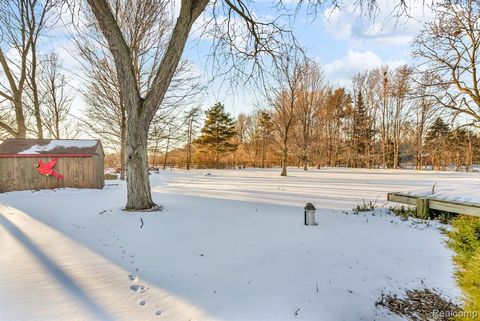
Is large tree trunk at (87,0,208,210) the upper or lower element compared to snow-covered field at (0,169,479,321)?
upper

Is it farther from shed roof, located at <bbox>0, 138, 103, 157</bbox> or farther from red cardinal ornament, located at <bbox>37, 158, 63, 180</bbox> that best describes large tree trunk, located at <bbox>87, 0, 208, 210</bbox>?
red cardinal ornament, located at <bbox>37, 158, 63, 180</bbox>

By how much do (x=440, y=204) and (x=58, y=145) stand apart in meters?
15.0

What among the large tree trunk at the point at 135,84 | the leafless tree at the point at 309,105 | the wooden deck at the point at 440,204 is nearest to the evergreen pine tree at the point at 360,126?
the leafless tree at the point at 309,105

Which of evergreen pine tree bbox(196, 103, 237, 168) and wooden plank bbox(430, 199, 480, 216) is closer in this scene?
wooden plank bbox(430, 199, 480, 216)

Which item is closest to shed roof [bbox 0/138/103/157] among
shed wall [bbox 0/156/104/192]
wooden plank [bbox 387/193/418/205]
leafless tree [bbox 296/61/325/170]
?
shed wall [bbox 0/156/104/192]

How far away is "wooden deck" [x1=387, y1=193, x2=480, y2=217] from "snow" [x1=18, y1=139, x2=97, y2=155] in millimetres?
13290

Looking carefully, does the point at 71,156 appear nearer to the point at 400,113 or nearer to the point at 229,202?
the point at 229,202

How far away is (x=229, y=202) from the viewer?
7.55 m

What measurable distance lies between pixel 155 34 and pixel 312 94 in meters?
15.6

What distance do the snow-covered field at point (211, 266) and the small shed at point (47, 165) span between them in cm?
665

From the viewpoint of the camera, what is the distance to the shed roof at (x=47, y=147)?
11133 millimetres

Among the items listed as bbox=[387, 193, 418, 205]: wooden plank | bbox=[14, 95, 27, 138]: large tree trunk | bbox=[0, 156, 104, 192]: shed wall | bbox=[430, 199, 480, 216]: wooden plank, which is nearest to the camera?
bbox=[430, 199, 480, 216]: wooden plank

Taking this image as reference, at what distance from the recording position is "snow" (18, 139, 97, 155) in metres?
11.4

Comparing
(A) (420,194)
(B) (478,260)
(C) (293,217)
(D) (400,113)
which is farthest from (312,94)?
(B) (478,260)
